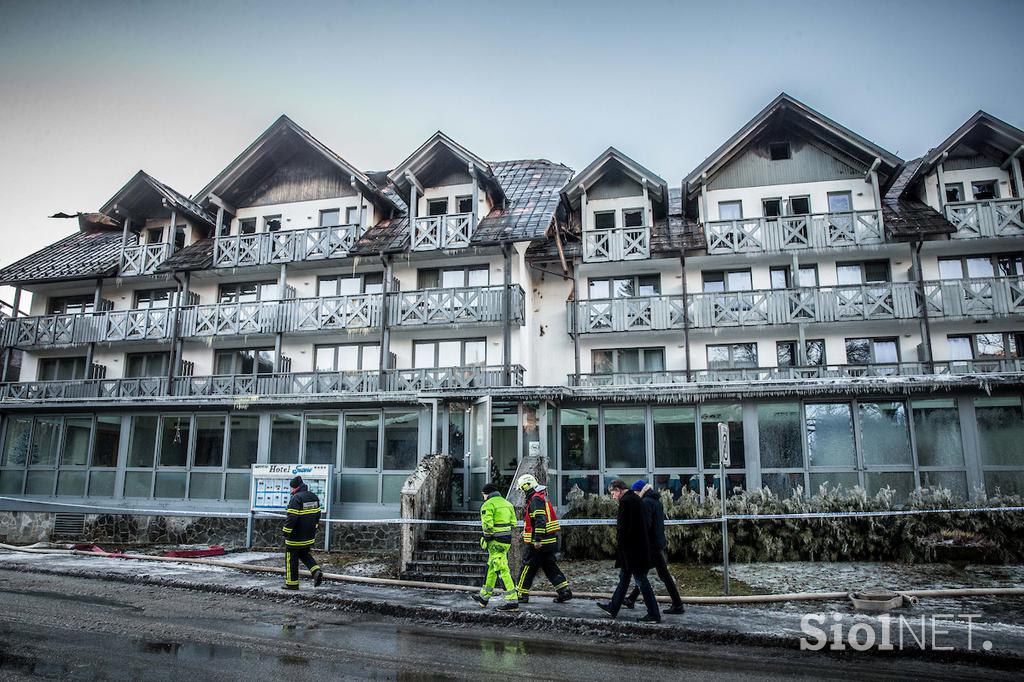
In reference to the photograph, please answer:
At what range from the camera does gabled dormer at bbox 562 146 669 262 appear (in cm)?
2342

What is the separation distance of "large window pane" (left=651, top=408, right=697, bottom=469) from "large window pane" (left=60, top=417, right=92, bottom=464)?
17.2 m

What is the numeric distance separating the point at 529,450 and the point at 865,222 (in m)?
13.4

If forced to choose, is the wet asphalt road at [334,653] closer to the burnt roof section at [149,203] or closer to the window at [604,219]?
the window at [604,219]

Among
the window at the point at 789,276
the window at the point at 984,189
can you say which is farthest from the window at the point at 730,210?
the window at the point at 984,189

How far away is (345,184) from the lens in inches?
1015

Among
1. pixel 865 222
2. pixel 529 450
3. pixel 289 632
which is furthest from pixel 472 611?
pixel 865 222

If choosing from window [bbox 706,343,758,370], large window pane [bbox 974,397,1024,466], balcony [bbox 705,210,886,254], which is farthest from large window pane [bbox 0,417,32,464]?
large window pane [bbox 974,397,1024,466]

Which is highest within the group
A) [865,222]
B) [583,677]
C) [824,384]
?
[865,222]

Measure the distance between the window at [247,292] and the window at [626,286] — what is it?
37.7 ft

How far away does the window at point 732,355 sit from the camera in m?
23.0

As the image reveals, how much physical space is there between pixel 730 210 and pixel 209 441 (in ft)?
59.2

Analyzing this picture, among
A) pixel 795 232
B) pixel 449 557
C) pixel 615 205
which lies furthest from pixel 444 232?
pixel 449 557

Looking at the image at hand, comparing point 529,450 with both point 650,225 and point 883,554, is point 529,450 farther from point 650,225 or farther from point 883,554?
point 650,225

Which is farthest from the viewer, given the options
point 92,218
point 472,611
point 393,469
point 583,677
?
point 92,218
